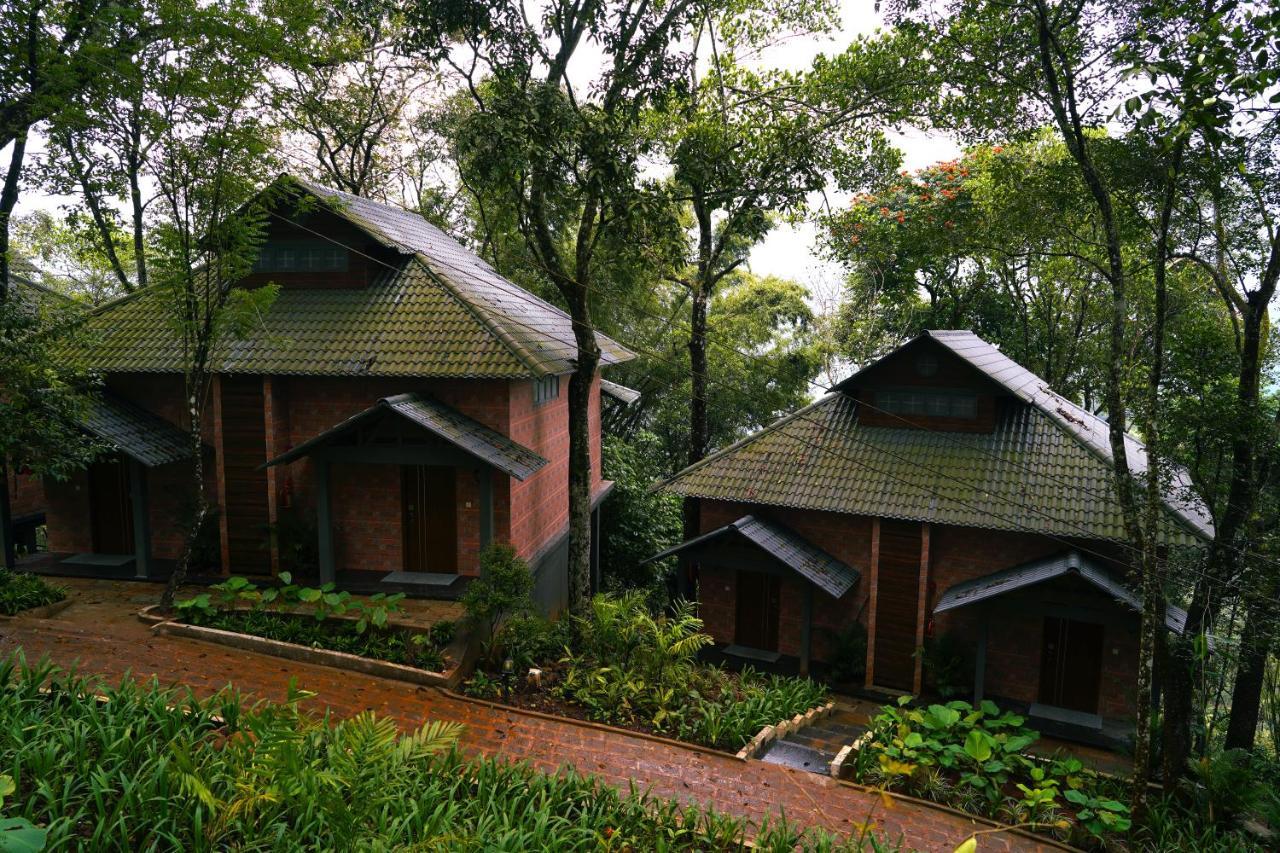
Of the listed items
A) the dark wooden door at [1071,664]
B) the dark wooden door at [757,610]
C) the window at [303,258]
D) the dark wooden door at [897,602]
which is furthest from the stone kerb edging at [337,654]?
the dark wooden door at [1071,664]

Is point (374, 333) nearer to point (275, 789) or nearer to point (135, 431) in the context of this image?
point (135, 431)

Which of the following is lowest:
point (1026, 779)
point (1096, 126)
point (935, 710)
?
point (1026, 779)

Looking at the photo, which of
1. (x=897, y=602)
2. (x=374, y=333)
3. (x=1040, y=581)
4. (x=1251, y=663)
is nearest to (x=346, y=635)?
(x=374, y=333)

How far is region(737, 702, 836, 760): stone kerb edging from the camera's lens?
27.8ft

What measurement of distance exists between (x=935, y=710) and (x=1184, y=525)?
4.19m

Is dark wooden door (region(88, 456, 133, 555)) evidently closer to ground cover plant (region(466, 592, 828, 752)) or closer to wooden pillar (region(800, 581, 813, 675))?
ground cover plant (region(466, 592, 828, 752))

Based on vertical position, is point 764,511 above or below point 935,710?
above

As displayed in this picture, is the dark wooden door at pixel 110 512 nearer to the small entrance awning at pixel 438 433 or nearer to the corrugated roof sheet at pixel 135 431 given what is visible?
the corrugated roof sheet at pixel 135 431

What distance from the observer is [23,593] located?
34.0 ft

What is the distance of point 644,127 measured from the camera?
1712cm

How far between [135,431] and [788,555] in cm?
1085

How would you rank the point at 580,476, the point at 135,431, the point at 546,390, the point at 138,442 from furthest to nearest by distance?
the point at 546,390 → the point at 135,431 → the point at 138,442 → the point at 580,476

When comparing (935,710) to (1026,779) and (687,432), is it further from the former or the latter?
(687,432)

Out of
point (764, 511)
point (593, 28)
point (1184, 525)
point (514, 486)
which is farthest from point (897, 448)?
point (593, 28)
